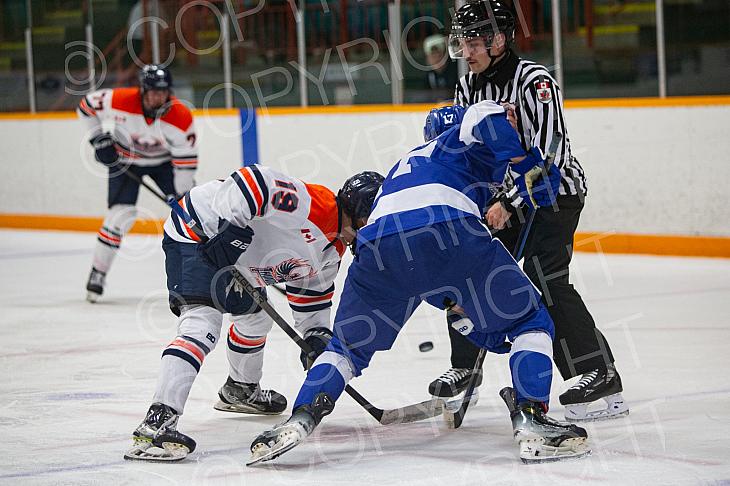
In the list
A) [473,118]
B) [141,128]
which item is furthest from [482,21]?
[141,128]

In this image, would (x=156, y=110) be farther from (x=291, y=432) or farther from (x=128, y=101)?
(x=291, y=432)

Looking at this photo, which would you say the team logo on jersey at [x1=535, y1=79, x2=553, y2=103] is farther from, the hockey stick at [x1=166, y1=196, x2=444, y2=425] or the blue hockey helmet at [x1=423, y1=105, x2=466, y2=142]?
the hockey stick at [x1=166, y1=196, x2=444, y2=425]

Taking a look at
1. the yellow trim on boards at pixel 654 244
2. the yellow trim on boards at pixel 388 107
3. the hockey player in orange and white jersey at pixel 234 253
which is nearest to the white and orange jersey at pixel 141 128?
the yellow trim on boards at pixel 388 107

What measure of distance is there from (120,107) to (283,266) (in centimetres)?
383

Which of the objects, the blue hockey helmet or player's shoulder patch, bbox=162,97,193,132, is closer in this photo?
the blue hockey helmet

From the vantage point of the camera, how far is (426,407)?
377 centimetres

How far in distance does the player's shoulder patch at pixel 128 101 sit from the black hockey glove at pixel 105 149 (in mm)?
215

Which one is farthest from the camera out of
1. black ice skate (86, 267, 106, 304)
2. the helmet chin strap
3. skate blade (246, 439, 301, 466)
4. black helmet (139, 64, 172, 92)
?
the helmet chin strap

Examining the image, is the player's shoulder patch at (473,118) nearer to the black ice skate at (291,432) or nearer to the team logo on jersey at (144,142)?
the black ice skate at (291,432)

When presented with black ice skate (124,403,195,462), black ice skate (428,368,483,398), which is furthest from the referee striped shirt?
black ice skate (124,403,195,462)

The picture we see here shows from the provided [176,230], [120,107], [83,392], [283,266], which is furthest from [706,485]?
[120,107]

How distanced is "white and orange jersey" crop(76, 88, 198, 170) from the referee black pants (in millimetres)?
3655

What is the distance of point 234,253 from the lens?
3379mm

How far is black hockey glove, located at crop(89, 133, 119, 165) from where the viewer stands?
22.6 feet
